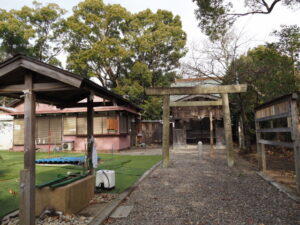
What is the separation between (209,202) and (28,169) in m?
3.50

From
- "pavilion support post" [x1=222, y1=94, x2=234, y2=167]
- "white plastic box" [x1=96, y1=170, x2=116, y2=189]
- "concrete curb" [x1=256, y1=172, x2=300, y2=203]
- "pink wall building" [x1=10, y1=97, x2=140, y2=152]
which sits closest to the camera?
"concrete curb" [x1=256, y1=172, x2=300, y2=203]

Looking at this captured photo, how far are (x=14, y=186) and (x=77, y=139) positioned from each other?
10511mm

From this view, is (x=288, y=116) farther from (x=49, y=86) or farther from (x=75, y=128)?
(x=75, y=128)

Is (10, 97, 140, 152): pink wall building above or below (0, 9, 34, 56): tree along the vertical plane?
below

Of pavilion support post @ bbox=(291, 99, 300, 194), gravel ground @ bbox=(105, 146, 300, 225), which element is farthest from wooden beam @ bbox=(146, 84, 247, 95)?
pavilion support post @ bbox=(291, 99, 300, 194)

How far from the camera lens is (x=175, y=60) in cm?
2383

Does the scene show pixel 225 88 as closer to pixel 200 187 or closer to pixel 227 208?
pixel 200 187

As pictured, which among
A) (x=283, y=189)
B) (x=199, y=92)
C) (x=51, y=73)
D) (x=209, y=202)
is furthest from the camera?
(x=199, y=92)

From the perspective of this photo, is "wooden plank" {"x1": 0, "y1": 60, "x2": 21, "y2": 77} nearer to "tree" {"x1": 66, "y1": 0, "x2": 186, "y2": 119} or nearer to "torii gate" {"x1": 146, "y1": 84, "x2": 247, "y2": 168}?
"torii gate" {"x1": 146, "y1": 84, "x2": 247, "y2": 168}

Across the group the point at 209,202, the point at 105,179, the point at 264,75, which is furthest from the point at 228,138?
the point at 105,179

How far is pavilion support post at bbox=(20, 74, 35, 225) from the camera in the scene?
3289 millimetres

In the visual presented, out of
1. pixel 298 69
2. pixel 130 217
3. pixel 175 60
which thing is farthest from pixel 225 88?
pixel 175 60

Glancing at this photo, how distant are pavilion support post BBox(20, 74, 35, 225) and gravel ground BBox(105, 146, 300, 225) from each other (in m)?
1.24

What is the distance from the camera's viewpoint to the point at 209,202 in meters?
4.48
